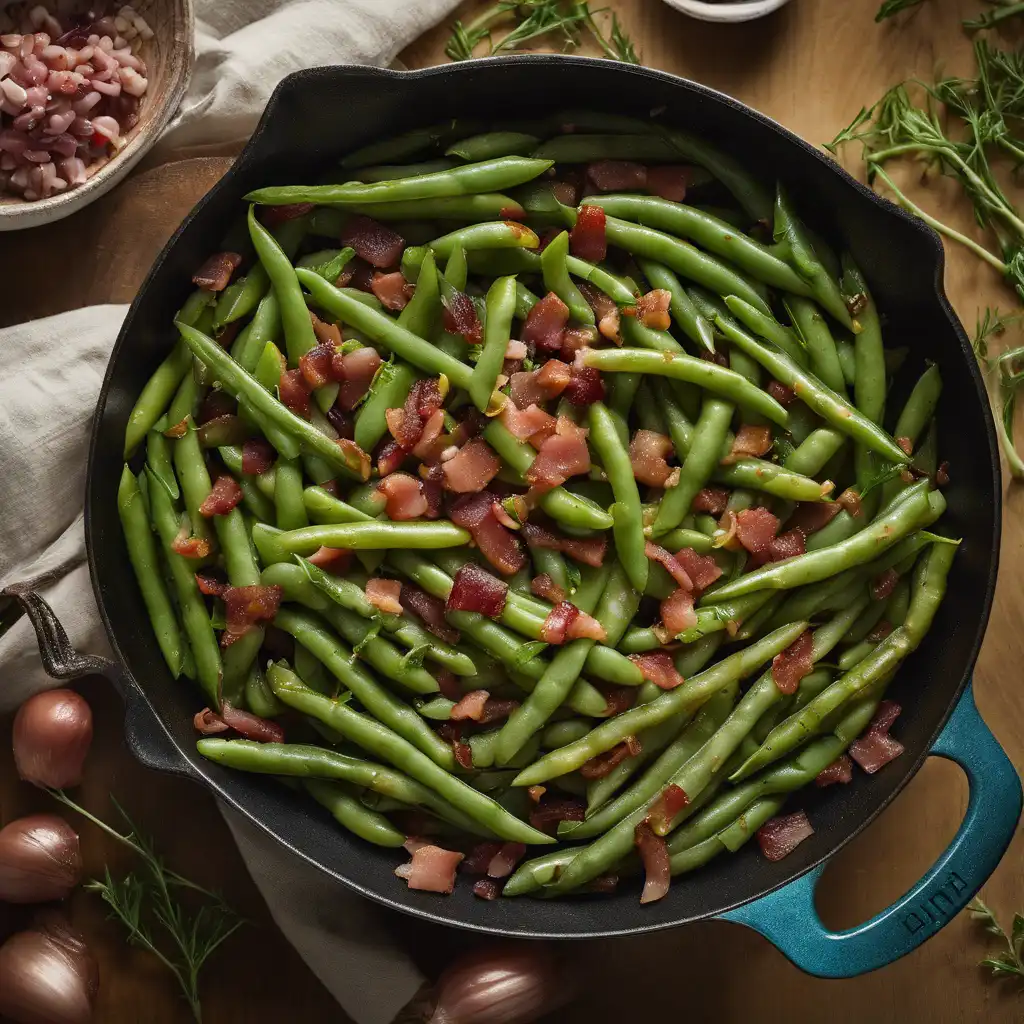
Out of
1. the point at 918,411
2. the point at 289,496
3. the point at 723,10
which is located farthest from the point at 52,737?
the point at 723,10

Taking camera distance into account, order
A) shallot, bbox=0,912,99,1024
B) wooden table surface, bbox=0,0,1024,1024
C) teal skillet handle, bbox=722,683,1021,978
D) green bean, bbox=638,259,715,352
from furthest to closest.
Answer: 1. wooden table surface, bbox=0,0,1024,1024
2. shallot, bbox=0,912,99,1024
3. green bean, bbox=638,259,715,352
4. teal skillet handle, bbox=722,683,1021,978

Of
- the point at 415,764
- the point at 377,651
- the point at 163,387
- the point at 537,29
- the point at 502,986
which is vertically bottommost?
the point at 502,986

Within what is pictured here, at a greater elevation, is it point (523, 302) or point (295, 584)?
point (523, 302)

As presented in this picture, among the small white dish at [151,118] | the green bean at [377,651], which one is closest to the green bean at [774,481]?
the green bean at [377,651]

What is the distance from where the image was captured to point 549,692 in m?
2.90

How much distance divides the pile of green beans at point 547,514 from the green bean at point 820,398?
1cm

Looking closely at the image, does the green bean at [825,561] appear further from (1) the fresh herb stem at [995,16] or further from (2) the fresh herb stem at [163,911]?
(2) the fresh herb stem at [163,911]

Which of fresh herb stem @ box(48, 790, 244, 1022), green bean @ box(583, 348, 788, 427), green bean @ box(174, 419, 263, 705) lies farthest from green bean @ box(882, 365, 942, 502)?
fresh herb stem @ box(48, 790, 244, 1022)

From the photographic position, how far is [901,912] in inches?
111

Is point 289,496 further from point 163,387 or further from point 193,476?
point 163,387

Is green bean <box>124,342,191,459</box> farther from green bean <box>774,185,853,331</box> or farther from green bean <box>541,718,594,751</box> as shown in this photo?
green bean <box>774,185,853,331</box>

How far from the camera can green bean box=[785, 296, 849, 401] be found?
302 centimetres

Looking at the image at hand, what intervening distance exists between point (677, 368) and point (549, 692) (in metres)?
0.95

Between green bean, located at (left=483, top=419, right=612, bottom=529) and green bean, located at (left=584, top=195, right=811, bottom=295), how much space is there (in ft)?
2.09
